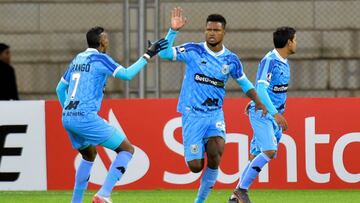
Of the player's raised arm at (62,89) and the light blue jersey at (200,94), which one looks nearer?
the light blue jersey at (200,94)

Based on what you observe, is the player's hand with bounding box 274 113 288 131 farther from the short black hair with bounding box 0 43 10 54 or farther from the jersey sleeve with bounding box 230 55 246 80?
the short black hair with bounding box 0 43 10 54

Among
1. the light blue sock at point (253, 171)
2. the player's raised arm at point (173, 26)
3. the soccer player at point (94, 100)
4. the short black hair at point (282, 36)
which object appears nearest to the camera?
the player's raised arm at point (173, 26)

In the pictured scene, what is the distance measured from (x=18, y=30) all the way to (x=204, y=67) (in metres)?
5.27

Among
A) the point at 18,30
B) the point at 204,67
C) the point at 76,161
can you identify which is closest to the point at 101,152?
the point at 76,161

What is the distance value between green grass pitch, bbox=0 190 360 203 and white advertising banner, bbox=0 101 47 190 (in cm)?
18

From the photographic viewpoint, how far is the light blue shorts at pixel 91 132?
11.8m

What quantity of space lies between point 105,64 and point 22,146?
3.65m

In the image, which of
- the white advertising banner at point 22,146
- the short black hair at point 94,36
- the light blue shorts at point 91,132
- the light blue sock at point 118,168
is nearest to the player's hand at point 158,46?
the short black hair at point 94,36

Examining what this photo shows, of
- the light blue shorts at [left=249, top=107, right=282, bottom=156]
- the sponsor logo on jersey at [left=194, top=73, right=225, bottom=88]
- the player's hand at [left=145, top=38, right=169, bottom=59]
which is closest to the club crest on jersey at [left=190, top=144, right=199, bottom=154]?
the sponsor logo on jersey at [left=194, top=73, right=225, bottom=88]

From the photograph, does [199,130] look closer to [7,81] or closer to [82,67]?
[82,67]

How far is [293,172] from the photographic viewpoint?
1522 cm

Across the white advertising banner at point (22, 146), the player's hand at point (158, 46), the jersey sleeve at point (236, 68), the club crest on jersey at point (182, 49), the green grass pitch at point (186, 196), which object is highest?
the player's hand at point (158, 46)

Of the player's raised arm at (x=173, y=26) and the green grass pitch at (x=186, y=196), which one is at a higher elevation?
the player's raised arm at (x=173, y=26)

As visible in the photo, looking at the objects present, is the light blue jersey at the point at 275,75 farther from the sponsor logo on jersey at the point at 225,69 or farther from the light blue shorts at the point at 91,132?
the light blue shorts at the point at 91,132
